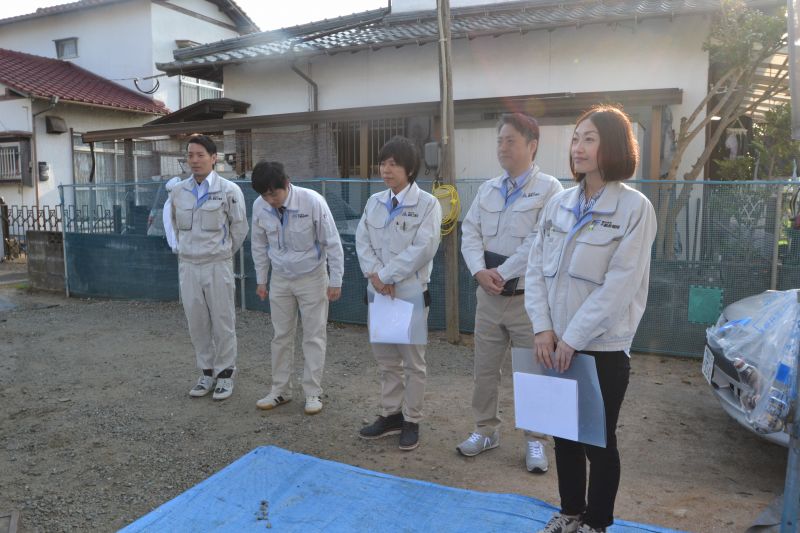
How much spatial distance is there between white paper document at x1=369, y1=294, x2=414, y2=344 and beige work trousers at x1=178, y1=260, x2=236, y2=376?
1446 millimetres

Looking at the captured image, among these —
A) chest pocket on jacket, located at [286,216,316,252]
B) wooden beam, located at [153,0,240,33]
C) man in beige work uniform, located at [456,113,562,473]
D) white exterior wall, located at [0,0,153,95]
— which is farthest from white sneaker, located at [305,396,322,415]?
wooden beam, located at [153,0,240,33]

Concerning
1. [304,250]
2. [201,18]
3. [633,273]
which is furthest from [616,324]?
[201,18]

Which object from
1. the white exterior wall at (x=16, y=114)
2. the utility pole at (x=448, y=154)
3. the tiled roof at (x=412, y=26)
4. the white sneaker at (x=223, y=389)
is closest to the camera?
the white sneaker at (x=223, y=389)

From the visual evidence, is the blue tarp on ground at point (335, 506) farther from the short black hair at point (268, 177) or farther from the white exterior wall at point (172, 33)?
the white exterior wall at point (172, 33)

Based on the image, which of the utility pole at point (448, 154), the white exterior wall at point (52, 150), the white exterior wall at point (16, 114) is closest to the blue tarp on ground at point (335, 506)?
the utility pole at point (448, 154)

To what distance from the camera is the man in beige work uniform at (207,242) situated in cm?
451

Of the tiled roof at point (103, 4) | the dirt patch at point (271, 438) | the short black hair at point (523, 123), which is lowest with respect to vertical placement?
the dirt patch at point (271, 438)

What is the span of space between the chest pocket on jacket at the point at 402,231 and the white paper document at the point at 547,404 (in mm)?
1350

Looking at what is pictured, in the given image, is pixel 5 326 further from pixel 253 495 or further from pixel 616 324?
pixel 616 324

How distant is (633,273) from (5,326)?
7.47 m

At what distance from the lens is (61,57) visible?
18.9m

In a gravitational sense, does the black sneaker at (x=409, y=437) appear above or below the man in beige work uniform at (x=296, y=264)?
below

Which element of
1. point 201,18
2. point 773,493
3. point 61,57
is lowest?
point 773,493

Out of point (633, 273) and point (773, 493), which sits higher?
point (633, 273)
